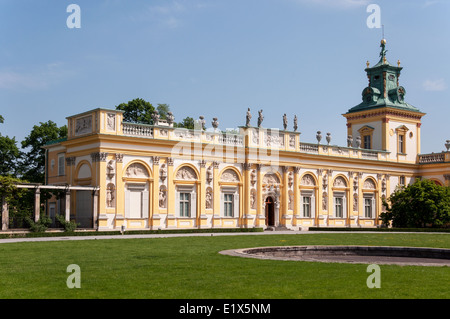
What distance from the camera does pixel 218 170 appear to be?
157 feet

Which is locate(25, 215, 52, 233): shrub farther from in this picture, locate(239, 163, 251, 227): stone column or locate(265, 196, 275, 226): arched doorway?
locate(265, 196, 275, 226): arched doorway

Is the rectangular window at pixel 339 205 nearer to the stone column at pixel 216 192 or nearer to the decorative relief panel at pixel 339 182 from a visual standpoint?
the decorative relief panel at pixel 339 182

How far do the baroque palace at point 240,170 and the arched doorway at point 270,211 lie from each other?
0.09 metres

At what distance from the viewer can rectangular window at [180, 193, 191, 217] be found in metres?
45.9

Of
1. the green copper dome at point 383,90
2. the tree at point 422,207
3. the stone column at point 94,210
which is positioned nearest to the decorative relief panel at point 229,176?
the stone column at point 94,210

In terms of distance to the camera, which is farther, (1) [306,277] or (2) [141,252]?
(2) [141,252]

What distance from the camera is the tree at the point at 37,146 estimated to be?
58625 millimetres

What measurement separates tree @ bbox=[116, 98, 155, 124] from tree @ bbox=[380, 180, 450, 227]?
88.0 ft

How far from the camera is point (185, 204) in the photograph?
4609 centimetres

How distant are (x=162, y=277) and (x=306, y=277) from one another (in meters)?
3.34
